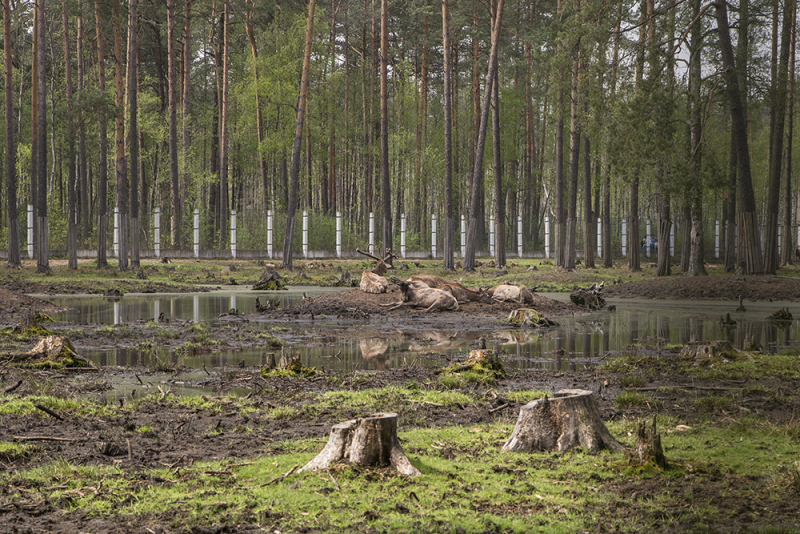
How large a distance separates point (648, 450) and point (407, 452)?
6.16ft

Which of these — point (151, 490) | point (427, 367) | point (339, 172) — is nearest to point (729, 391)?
point (427, 367)

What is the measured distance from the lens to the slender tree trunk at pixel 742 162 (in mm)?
24672

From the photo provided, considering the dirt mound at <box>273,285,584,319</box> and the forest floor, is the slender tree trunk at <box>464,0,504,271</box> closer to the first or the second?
the dirt mound at <box>273,285,584,319</box>

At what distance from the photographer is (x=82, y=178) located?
40906 millimetres

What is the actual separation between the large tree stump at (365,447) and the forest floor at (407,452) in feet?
0.44

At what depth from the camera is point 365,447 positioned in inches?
210

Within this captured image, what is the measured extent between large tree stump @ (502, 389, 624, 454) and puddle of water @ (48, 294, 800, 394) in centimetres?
435

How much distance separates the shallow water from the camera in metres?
11.4

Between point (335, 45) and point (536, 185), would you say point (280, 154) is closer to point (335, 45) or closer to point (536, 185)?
point (335, 45)

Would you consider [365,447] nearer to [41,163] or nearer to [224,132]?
[41,163]

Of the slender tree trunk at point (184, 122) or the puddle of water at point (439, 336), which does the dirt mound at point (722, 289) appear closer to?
the puddle of water at point (439, 336)

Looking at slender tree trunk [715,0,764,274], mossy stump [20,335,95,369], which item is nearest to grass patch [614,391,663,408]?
mossy stump [20,335,95,369]

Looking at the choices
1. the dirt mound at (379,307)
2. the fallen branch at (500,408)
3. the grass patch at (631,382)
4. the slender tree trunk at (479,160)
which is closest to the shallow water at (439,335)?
the dirt mound at (379,307)

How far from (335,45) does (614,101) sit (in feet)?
103
